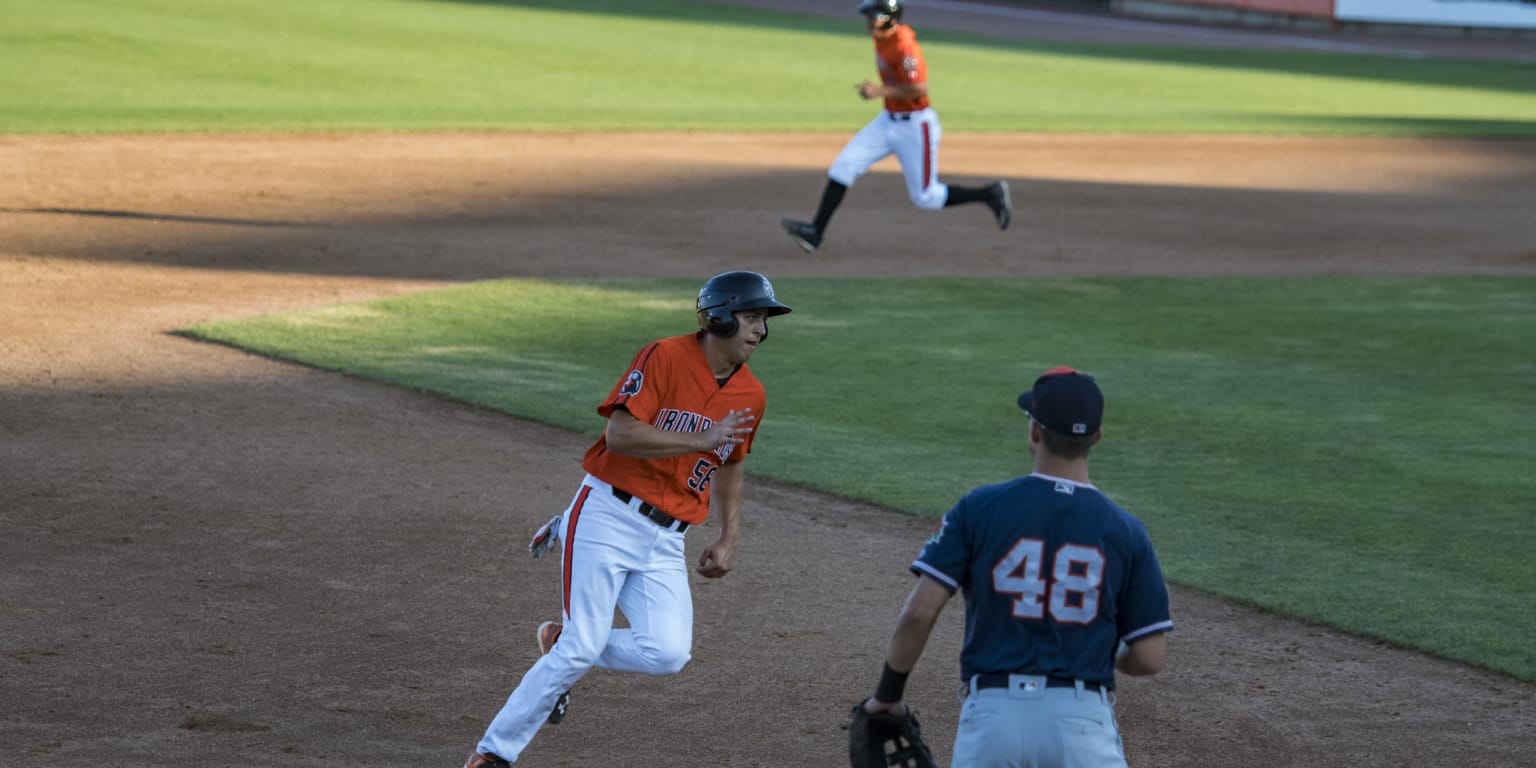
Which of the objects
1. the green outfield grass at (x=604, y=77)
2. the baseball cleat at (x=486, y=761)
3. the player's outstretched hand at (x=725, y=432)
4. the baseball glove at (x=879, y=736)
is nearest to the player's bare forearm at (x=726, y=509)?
the player's outstretched hand at (x=725, y=432)

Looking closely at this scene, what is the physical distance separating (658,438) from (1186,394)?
6.58 metres

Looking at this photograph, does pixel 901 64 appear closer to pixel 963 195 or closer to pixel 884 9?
pixel 884 9

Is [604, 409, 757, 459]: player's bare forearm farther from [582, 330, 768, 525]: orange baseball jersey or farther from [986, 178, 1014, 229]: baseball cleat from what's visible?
[986, 178, 1014, 229]: baseball cleat

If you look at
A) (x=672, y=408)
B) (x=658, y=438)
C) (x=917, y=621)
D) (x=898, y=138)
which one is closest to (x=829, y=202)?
(x=898, y=138)

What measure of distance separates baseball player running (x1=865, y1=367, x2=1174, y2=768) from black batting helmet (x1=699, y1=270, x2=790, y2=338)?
1.35m

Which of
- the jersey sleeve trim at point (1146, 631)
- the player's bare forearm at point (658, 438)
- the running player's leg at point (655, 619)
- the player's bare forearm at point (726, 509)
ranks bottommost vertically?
the running player's leg at point (655, 619)

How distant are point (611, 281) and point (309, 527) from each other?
6.48m

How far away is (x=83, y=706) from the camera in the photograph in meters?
5.62

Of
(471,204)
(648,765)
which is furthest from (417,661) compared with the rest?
(471,204)

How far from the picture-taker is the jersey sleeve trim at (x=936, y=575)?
12.8ft

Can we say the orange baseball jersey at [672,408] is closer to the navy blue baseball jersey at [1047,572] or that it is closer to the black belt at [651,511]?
the black belt at [651,511]

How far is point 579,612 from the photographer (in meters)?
5.11

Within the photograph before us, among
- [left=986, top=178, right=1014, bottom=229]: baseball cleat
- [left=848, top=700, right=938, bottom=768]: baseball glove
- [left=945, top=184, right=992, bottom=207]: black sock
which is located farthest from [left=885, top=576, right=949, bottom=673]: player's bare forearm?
[left=986, top=178, right=1014, bottom=229]: baseball cleat

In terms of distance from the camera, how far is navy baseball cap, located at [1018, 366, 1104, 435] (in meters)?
3.85
